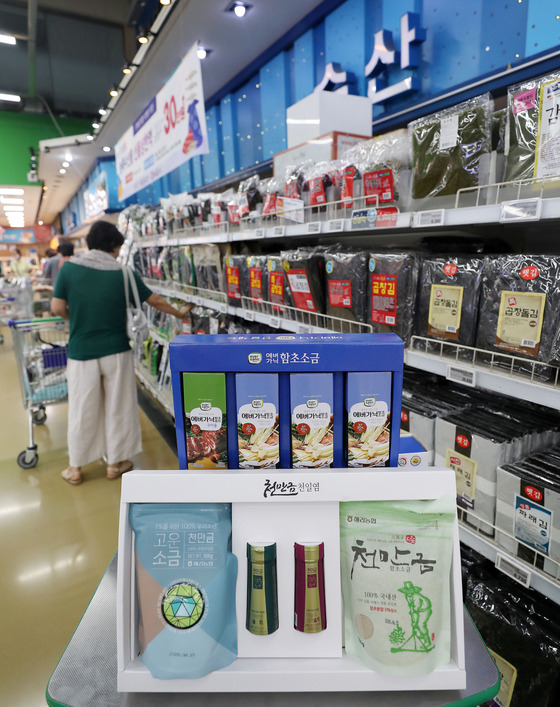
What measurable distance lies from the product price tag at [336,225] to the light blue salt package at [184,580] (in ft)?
4.06

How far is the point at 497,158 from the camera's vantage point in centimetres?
124

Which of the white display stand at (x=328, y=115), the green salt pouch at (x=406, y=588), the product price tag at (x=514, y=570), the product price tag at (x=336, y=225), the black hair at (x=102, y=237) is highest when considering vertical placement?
the white display stand at (x=328, y=115)

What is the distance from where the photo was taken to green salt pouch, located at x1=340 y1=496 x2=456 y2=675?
72 cm

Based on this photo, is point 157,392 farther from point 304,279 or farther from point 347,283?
point 347,283

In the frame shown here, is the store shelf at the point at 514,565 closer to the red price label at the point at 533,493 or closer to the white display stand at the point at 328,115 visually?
the red price label at the point at 533,493

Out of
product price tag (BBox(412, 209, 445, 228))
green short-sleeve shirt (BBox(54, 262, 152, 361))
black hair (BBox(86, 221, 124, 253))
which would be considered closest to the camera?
product price tag (BBox(412, 209, 445, 228))

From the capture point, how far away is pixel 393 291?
1526mm

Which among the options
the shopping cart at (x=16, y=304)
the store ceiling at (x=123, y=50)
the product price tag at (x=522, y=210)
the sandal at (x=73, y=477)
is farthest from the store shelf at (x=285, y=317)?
the shopping cart at (x=16, y=304)

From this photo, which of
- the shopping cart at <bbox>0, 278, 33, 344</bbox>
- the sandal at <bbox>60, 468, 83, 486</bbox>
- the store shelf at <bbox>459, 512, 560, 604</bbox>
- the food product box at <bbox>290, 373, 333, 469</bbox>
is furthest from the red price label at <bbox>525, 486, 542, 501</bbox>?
the shopping cart at <bbox>0, 278, 33, 344</bbox>

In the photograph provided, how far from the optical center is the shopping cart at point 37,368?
3303 millimetres

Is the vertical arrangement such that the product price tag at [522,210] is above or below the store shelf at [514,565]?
above

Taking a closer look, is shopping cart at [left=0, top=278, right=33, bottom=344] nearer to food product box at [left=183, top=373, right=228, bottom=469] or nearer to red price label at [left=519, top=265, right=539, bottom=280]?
food product box at [left=183, top=373, right=228, bottom=469]

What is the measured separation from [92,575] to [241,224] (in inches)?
82.3

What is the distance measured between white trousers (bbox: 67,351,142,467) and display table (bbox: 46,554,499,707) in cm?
237
